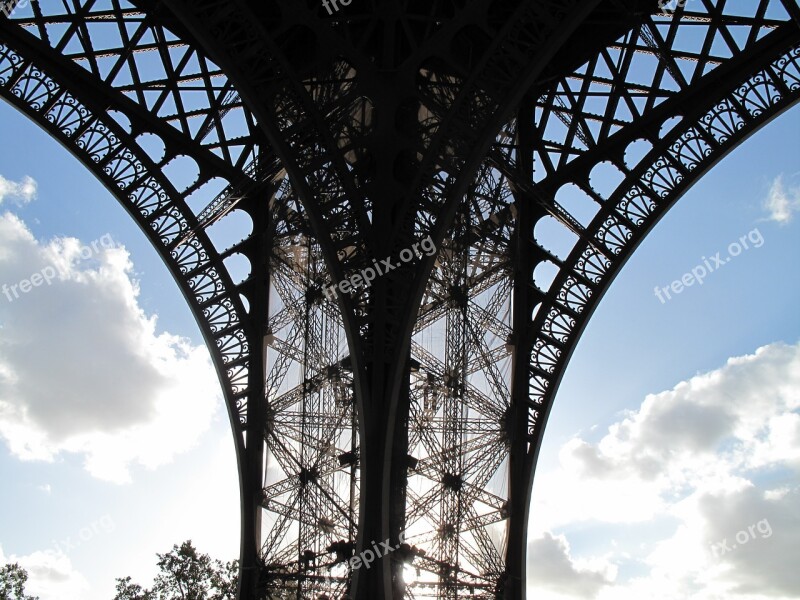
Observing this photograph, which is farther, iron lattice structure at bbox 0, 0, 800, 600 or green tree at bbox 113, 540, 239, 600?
green tree at bbox 113, 540, 239, 600

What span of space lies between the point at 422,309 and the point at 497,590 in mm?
5908

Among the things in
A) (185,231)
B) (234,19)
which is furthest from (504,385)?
(234,19)

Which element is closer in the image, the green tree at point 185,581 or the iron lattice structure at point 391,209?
the iron lattice structure at point 391,209

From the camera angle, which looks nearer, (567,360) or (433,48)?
(433,48)

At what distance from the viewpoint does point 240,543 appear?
19.6 meters

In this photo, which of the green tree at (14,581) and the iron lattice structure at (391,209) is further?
the green tree at (14,581)

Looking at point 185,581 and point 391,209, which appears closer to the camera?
point 391,209

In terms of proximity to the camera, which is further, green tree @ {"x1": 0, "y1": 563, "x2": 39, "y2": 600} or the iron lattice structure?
green tree @ {"x1": 0, "y1": 563, "x2": 39, "y2": 600}

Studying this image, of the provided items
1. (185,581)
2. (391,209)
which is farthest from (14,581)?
(391,209)

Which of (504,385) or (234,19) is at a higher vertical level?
(234,19)

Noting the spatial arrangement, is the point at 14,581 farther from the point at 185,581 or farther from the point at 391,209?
the point at 391,209

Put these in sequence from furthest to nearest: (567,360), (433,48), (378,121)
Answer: (567,360) < (378,121) < (433,48)

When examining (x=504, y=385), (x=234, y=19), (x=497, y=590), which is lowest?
(x=497, y=590)

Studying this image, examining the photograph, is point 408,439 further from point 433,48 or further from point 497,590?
point 433,48
